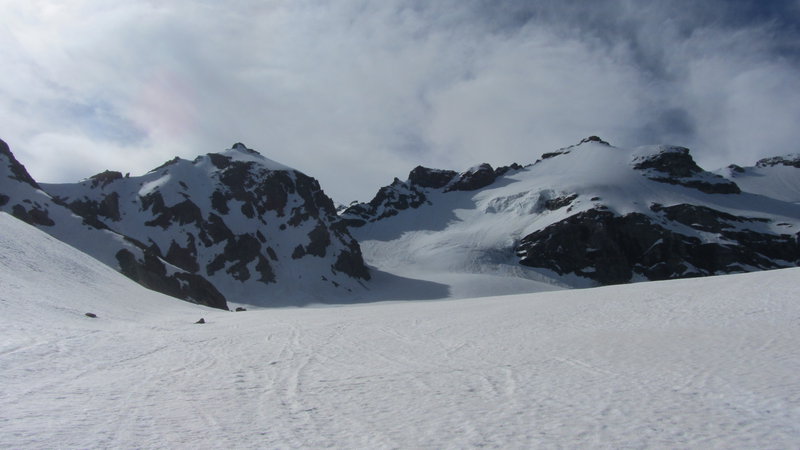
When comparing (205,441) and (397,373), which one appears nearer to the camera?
(205,441)

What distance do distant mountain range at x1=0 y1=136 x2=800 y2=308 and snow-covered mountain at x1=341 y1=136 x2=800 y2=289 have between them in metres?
0.49

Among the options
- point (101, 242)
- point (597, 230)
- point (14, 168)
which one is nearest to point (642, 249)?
point (597, 230)

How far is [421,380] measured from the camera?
40.0 feet

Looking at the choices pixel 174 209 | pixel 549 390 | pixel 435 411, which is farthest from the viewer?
pixel 174 209

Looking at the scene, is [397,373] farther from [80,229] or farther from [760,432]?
[80,229]

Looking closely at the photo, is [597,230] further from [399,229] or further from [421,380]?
[421,380]

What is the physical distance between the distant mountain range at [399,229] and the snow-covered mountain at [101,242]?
0.76 feet

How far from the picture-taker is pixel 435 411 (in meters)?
9.43

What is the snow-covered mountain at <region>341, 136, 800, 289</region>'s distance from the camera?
142 metres

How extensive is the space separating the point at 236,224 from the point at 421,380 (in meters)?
108

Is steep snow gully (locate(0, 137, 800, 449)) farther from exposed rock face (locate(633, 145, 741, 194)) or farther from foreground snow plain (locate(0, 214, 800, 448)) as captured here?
exposed rock face (locate(633, 145, 741, 194))

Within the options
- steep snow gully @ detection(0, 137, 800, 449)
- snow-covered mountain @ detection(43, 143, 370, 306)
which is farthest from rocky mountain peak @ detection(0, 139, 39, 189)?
steep snow gully @ detection(0, 137, 800, 449)

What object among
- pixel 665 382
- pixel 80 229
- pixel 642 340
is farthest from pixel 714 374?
pixel 80 229

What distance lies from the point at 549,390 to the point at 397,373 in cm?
388
